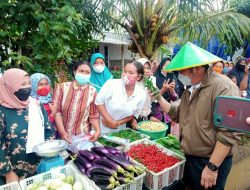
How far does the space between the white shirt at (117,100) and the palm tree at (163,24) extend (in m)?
3.09

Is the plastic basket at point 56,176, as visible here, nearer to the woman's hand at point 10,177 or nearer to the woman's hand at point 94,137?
the woman's hand at point 10,177

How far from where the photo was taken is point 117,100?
2.71 metres

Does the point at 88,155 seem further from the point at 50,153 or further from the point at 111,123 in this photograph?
the point at 111,123

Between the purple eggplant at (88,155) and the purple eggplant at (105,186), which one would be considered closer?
the purple eggplant at (105,186)

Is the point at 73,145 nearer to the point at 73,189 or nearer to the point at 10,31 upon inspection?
the point at 73,189

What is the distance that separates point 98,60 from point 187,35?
3.16 m

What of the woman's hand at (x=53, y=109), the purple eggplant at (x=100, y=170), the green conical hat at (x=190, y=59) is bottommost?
the purple eggplant at (x=100, y=170)

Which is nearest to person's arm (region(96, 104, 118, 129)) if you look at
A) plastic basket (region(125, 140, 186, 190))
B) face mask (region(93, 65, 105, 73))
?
plastic basket (region(125, 140, 186, 190))

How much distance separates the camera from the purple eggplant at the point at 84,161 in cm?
169

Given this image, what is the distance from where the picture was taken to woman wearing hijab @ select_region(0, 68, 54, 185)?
175cm

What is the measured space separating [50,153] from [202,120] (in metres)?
1.24

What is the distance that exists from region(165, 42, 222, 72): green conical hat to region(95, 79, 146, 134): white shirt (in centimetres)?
101

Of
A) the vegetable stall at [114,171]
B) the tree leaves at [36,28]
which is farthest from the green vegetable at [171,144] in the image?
the tree leaves at [36,28]

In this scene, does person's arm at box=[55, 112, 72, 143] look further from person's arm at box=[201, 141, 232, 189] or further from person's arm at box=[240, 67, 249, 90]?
person's arm at box=[240, 67, 249, 90]
